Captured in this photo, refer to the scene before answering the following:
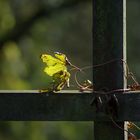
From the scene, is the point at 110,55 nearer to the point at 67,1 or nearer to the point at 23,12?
the point at 67,1

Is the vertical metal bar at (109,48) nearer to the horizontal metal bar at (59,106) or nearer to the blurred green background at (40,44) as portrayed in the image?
the horizontal metal bar at (59,106)

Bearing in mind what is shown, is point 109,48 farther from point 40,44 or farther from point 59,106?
point 40,44

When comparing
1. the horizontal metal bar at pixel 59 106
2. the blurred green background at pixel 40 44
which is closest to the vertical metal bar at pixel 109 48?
the horizontal metal bar at pixel 59 106

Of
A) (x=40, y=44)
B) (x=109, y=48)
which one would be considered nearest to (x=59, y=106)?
(x=109, y=48)

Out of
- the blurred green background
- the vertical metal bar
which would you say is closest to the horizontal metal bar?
the vertical metal bar

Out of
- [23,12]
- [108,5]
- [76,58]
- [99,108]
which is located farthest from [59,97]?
[76,58]
